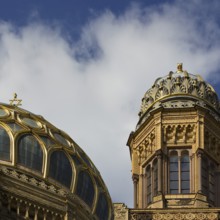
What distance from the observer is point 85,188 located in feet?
154

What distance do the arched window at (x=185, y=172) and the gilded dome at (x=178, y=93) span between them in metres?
2.17

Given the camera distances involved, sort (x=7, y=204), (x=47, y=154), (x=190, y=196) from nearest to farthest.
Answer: (x=7, y=204), (x=47, y=154), (x=190, y=196)

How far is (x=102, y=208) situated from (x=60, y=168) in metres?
2.44

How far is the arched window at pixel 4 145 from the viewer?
45.6 m

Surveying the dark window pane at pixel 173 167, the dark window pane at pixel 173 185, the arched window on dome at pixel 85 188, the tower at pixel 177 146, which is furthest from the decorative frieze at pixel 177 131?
the arched window on dome at pixel 85 188

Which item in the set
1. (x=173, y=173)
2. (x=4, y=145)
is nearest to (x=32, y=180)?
(x=4, y=145)

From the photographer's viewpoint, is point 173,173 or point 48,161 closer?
point 48,161

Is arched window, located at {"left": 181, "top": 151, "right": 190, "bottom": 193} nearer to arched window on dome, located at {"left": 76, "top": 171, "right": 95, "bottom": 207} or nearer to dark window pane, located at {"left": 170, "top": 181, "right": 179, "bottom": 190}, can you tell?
dark window pane, located at {"left": 170, "top": 181, "right": 179, "bottom": 190}

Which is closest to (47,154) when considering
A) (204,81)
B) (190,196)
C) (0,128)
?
(0,128)

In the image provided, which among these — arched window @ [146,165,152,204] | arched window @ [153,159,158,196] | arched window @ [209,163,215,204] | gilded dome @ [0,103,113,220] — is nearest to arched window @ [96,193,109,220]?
gilded dome @ [0,103,113,220]

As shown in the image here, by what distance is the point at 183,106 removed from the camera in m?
52.5

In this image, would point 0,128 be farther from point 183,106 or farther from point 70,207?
point 183,106

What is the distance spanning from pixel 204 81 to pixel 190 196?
6.66 meters

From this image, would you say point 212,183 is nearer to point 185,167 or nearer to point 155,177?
point 185,167
